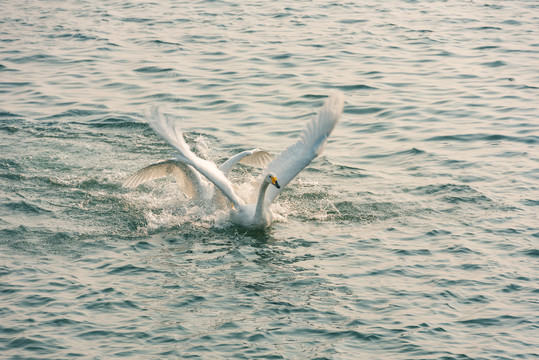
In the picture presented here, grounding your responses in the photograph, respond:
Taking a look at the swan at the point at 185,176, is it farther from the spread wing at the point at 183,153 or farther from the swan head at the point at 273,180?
the swan head at the point at 273,180

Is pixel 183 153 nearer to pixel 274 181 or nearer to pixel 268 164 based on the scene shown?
pixel 268 164

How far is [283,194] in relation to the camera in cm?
1468

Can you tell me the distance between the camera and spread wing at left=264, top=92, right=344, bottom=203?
12.6 metres

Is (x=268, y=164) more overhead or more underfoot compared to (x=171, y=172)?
more overhead

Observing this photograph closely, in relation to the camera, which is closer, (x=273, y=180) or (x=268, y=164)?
(x=273, y=180)

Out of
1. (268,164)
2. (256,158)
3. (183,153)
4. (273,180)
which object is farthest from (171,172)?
(273,180)

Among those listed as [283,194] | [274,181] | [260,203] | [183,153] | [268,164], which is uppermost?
[183,153]

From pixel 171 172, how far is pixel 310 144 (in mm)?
2873

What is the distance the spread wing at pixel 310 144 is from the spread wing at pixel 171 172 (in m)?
1.69

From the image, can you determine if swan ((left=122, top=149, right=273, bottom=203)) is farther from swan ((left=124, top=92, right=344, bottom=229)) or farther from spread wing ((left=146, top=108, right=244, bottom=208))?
spread wing ((left=146, top=108, right=244, bottom=208))

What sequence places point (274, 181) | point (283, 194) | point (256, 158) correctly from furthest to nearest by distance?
point (256, 158) → point (283, 194) → point (274, 181)

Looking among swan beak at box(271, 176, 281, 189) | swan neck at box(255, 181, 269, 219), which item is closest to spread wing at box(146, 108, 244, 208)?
swan neck at box(255, 181, 269, 219)

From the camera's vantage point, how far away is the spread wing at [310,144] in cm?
1262

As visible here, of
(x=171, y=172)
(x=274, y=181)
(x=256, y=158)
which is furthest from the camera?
(x=256, y=158)
